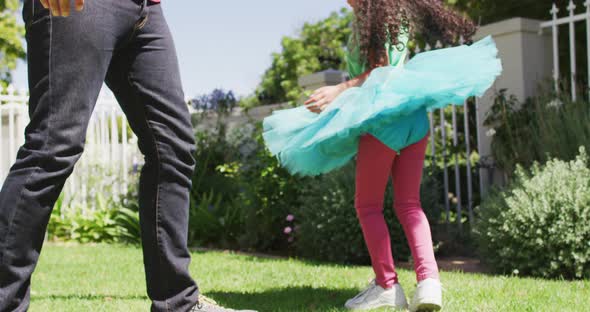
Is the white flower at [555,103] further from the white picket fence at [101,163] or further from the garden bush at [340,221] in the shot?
the white picket fence at [101,163]

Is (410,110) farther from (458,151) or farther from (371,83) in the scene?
(458,151)

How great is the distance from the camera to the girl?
286 centimetres

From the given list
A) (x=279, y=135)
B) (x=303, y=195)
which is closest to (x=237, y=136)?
(x=303, y=195)

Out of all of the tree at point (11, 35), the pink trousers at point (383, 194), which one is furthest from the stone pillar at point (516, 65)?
the tree at point (11, 35)

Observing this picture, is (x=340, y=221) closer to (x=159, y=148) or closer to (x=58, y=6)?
(x=159, y=148)

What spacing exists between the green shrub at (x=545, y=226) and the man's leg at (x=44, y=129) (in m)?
2.83

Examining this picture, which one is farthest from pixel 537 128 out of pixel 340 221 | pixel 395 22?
pixel 395 22

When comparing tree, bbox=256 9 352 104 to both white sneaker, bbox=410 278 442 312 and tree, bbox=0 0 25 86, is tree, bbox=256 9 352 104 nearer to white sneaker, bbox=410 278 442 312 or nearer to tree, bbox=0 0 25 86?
tree, bbox=0 0 25 86

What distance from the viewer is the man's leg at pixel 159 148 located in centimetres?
240

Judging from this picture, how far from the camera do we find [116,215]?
301 inches

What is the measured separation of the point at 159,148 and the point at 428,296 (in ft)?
4.11

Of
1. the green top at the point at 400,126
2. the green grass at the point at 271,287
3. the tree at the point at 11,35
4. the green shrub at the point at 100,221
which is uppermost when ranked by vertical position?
the tree at the point at 11,35

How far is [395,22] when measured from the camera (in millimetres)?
2902

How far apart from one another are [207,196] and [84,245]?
56.2 inches
